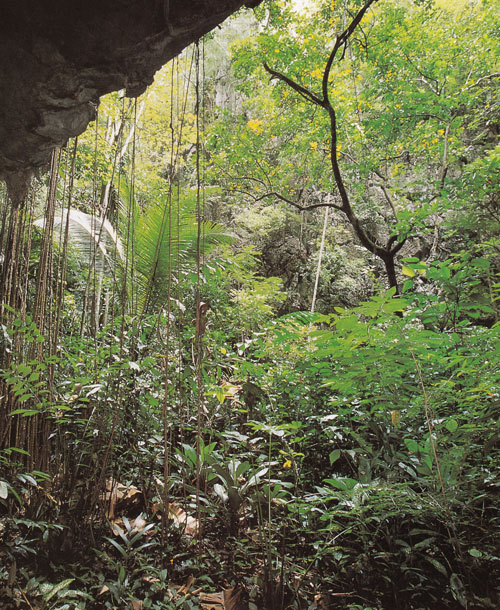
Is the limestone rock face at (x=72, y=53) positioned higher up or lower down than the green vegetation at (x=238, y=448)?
higher up

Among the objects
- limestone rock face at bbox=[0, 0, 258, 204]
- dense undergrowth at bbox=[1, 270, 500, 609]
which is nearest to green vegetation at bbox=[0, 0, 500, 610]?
dense undergrowth at bbox=[1, 270, 500, 609]

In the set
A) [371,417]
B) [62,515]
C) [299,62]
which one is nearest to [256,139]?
[299,62]

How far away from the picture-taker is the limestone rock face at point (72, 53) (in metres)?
0.70

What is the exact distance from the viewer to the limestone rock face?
2.31 ft

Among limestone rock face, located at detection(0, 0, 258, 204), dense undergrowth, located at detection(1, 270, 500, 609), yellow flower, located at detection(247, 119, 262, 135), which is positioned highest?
yellow flower, located at detection(247, 119, 262, 135)

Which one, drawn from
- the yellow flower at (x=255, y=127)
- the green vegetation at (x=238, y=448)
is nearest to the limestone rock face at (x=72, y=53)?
the green vegetation at (x=238, y=448)

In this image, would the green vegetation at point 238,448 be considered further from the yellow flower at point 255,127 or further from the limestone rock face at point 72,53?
the yellow flower at point 255,127

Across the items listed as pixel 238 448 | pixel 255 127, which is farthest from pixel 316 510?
pixel 255 127

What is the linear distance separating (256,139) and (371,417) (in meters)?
3.72

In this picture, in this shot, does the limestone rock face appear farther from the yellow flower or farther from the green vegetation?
the yellow flower

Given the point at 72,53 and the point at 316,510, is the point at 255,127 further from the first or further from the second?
the point at 316,510

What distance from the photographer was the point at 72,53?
2.38 feet

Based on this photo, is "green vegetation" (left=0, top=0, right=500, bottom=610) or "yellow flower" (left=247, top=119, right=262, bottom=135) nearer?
"green vegetation" (left=0, top=0, right=500, bottom=610)

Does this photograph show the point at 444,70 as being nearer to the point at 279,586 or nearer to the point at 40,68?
the point at 40,68
